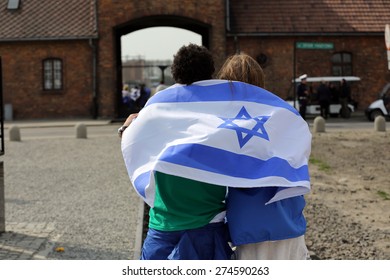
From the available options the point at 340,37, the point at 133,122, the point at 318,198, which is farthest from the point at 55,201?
the point at 340,37

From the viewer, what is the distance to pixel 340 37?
33.6 meters

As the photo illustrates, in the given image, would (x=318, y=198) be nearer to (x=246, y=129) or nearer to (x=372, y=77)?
(x=246, y=129)

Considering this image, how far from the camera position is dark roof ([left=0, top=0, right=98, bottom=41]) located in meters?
33.0

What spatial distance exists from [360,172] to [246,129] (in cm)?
1101

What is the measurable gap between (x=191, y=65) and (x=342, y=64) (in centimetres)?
3121

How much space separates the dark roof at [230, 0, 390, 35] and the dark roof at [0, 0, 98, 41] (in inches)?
276

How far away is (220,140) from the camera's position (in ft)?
11.7

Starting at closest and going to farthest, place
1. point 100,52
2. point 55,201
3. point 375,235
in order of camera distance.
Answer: point 375,235
point 55,201
point 100,52

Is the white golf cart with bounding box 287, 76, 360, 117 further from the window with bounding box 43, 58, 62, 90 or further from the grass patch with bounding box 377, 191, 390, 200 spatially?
the grass patch with bounding box 377, 191, 390, 200

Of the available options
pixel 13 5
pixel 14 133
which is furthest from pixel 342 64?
pixel 14 133

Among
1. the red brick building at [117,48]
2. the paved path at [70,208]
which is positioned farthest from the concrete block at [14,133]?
the red brick building at [117,48]

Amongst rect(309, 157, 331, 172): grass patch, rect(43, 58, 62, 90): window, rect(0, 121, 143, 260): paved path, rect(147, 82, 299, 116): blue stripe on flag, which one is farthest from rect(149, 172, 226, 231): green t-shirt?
rect(43, 58, 62, 90): window

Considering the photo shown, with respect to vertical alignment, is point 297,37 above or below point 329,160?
above

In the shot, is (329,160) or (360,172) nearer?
(360,172)
